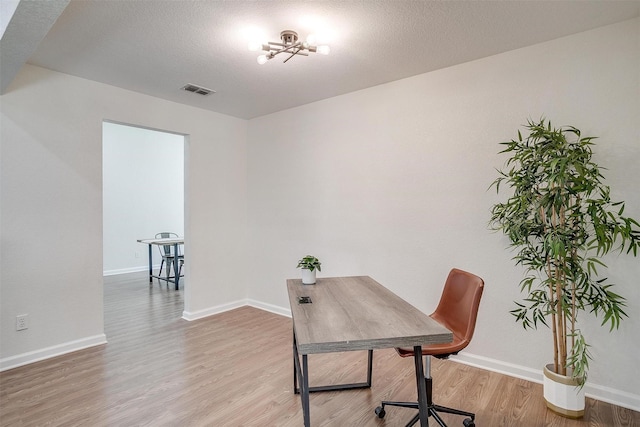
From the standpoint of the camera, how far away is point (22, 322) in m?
2.89

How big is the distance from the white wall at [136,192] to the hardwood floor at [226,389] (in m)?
3.74

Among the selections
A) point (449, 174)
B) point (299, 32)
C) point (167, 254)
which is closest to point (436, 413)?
point (449, 174)

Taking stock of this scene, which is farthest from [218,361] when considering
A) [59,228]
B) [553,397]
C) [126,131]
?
[126,131]

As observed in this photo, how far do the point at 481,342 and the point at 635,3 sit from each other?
8.59 feet

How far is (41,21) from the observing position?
180cm

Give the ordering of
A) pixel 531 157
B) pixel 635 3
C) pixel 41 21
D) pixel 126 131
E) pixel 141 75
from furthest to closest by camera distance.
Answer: pixel 126 131
pixel 141 75
pixel 531 157
pixel 635 3
pixel 41 21

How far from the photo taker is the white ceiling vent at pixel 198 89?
344 cm

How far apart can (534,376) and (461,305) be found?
116 cm

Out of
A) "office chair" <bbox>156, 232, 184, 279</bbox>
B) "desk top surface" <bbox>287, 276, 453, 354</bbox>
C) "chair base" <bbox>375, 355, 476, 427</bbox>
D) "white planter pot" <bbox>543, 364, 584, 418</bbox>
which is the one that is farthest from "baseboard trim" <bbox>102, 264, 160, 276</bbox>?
"white planter pot" <bbox>543, 364, 584, 418</bbox>

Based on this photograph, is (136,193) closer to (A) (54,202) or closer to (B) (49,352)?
(A) (54,202)

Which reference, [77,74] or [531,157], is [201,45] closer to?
[77,74]

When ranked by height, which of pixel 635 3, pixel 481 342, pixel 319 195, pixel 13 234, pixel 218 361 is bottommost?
pixel 218 361

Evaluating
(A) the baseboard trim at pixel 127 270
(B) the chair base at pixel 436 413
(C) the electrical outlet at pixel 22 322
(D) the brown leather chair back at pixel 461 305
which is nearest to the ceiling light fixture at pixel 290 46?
(D) the brown leather chair back at pixel 461 305

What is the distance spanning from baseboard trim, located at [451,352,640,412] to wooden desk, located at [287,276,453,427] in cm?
133
